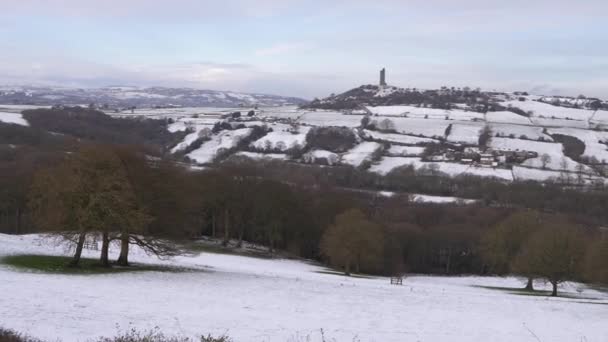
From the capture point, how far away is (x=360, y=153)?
459 feet

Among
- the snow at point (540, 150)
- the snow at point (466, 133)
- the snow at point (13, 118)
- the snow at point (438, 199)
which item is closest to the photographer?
the snow at point (438, 199)

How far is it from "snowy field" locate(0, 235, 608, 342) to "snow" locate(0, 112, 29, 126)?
112214 millimetres

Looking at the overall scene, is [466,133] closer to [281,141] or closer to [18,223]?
[281,141]

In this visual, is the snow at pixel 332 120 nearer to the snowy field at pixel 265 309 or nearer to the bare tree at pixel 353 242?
the bare tree at pixel 353 242

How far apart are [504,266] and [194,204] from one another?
1491 inches

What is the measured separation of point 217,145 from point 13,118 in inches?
2105

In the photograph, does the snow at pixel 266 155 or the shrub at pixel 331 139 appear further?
the shrub at pixel 331 139

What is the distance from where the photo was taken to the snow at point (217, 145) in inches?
5283

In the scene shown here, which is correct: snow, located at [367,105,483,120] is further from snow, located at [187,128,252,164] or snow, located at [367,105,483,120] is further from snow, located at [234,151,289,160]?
snow, located at [234,151,289,160]

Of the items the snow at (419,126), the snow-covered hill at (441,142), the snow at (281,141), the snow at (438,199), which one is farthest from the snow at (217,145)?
the snow at (438,199)

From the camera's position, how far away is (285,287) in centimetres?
3397

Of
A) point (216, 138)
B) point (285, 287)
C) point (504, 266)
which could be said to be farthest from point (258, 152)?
point (285, 287)

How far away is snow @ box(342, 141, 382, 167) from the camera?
5226 inches

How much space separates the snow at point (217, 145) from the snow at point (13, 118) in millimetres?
42548
